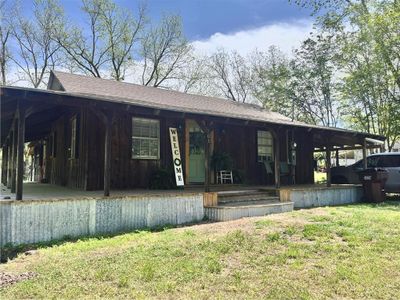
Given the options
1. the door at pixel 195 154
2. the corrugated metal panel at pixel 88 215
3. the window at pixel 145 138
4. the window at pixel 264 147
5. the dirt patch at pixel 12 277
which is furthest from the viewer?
the window at pixel 264 147

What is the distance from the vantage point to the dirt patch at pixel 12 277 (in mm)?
3957

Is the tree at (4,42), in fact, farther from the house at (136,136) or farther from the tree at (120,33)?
the house at (136,136)

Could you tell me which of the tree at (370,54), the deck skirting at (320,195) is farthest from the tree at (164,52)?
the deck skirting at (320,195)

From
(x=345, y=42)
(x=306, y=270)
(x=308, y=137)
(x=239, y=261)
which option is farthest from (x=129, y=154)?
(x=345, y=42)

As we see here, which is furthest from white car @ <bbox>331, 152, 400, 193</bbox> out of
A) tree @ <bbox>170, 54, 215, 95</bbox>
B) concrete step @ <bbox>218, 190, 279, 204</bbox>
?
tree @ <bbox>170, 54, 215, 95</bbox>

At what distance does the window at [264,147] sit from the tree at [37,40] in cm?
1961

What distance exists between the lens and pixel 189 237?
5871 mm

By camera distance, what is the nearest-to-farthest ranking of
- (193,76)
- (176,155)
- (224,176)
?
(176,155), (224,176), (193,76)

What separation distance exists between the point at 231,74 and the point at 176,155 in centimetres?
2347

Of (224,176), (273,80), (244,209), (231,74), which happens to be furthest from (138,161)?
(231,74)

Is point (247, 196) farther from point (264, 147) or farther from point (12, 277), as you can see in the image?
point (12, 277)

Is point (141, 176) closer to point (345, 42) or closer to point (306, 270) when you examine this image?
point (306, 270)

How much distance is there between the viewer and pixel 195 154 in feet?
34.5

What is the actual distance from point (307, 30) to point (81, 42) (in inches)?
645
